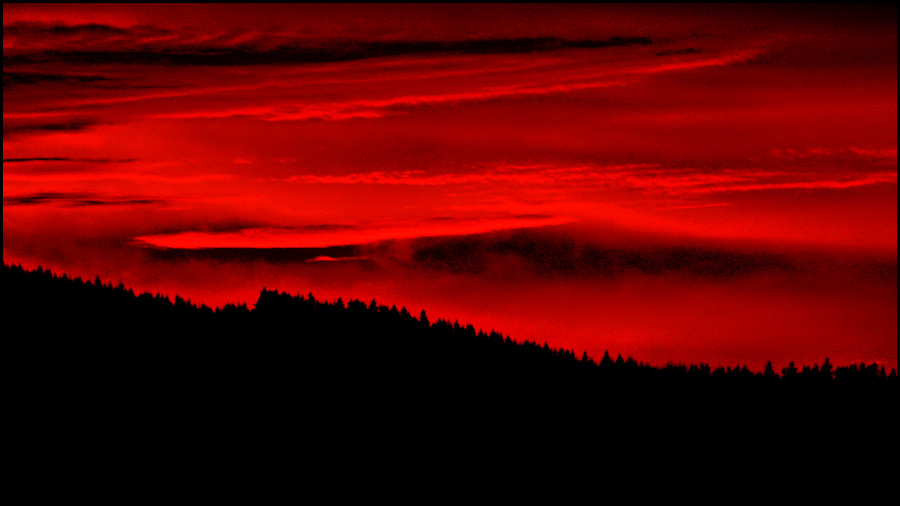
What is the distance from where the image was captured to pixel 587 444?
6297cm

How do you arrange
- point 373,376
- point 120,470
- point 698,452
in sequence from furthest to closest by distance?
1. point 373,376
2. point 698,452
3. point 120,470

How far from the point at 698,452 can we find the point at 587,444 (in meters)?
6.10

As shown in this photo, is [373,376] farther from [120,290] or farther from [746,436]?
[746,436]

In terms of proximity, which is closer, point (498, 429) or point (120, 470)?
point (120, 470)

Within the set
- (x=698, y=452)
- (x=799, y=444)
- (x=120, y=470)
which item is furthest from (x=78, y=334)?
(x=799, y=444)

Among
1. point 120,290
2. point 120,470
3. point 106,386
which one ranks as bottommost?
point 120,470

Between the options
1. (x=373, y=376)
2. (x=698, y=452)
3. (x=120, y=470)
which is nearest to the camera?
(x=120, y=470)

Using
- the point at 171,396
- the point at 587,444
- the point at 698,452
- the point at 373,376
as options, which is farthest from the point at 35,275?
the point at 698,452

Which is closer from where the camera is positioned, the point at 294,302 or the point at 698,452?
the point at 698,452

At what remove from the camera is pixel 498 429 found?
64.1m

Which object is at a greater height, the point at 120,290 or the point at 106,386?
the point at 120,290

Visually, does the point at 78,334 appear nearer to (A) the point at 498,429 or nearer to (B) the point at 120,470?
(B) the point at 120,470

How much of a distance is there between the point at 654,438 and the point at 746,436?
5046 mm

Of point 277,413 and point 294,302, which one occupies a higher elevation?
point 294,302
